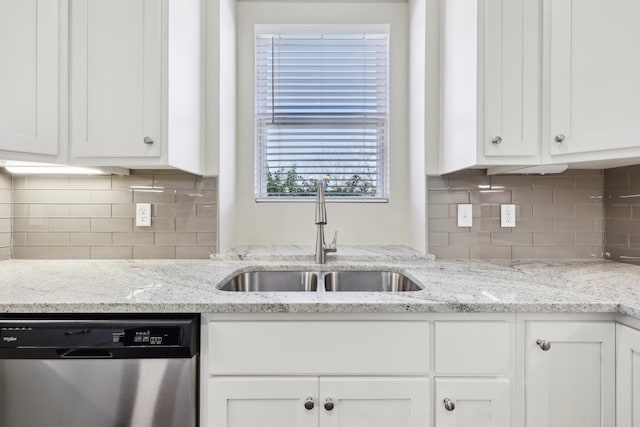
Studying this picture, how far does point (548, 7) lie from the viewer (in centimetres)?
154

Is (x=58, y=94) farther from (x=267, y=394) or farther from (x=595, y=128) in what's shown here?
(x=595, y=128)

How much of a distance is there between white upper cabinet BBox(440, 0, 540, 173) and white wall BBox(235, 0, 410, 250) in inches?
26.0

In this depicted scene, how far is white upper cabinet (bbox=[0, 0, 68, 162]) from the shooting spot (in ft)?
4.72

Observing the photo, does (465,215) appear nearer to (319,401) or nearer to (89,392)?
(319,401)

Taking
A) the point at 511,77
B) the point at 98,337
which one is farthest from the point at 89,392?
the point at 511,77

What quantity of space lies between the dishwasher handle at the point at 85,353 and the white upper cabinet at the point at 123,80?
72 centimetres

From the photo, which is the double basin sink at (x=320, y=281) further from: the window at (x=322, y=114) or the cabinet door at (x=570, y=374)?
the cabinet door at (x=570, y=374)

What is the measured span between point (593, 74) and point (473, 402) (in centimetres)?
127

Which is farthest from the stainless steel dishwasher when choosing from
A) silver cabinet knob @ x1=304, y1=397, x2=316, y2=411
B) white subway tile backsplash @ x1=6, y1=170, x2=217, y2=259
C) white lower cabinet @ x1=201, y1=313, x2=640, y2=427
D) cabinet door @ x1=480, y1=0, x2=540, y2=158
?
cabinet door @ x1=480, y1=0, x2=540, y2=158

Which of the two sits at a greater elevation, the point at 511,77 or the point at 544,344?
the point at 511,77

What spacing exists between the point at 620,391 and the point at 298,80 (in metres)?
2.05

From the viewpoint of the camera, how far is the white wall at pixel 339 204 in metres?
2.22

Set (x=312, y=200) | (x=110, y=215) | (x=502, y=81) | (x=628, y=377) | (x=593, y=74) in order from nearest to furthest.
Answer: (x=628, y=377) < (x=593, y=74) < (x=502, y=81) < (x=110, y=215) < (x=312, y=200)

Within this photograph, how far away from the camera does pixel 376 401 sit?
121 cm
